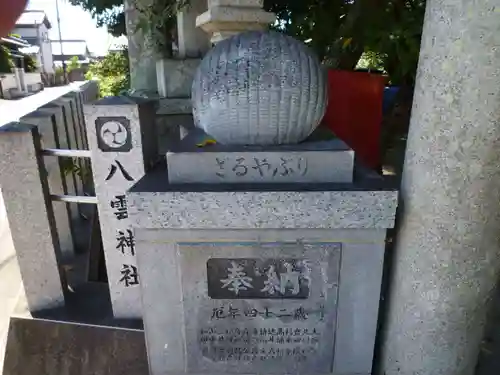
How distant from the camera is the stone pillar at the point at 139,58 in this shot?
580cm

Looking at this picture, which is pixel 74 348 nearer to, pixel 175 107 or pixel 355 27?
pixel 175 107

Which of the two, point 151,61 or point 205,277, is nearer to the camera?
point 205,277

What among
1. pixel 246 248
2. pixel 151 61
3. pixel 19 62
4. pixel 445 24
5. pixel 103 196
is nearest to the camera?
pixel 445 24

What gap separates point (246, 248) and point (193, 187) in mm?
380

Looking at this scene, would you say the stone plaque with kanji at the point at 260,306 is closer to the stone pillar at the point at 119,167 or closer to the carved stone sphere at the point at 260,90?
the carved stone sphere at the point at 260,90

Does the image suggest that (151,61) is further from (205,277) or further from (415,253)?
(415,253)

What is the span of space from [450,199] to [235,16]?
2.97 metres

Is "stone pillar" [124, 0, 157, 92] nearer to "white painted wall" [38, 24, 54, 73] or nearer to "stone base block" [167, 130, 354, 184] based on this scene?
"stone base block" [167, 130, 354, 184]

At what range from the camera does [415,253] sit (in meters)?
1.86

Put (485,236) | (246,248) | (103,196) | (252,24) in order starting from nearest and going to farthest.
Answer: (485,236)
(246,248)
(103,196)
(252,24)

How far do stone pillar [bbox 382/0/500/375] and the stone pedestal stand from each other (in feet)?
0.50

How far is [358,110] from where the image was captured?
3998 millimetres

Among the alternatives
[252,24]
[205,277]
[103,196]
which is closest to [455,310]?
[205,277]

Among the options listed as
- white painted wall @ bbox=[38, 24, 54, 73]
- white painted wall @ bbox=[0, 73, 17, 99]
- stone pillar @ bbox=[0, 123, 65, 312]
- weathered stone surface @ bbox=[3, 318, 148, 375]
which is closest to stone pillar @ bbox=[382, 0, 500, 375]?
weathered stone surface @ bbox=[3, 318, 148, 375]
